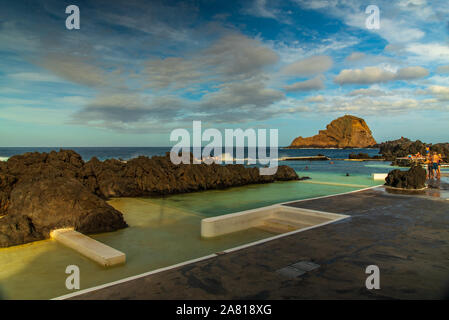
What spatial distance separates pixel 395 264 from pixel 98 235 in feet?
20.3

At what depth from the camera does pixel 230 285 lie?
3.19 metres

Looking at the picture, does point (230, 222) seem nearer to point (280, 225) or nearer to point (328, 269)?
point (280, 225)

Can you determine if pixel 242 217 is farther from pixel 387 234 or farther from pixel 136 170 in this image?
pixel 136 170

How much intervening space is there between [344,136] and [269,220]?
141m

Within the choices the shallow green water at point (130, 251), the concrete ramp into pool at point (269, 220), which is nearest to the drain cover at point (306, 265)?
the shallow green water at point (130, 251)

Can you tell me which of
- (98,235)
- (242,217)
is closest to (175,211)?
(98,235)

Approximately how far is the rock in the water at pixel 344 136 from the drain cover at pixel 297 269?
141 meters

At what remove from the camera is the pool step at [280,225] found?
7.10 metres

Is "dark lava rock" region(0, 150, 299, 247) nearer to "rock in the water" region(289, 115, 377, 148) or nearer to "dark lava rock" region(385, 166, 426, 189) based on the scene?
Result: "dark lava rock" region(385, 166, 426, 189)

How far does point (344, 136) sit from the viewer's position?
137 meters

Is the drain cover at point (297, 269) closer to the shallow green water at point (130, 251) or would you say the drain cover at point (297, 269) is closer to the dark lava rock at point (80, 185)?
the shallow green water at point (130, 251)

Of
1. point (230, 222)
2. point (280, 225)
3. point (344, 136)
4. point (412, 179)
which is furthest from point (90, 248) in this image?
point (344, 136)

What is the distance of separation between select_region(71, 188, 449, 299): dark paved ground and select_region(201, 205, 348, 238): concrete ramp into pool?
95 centimetres

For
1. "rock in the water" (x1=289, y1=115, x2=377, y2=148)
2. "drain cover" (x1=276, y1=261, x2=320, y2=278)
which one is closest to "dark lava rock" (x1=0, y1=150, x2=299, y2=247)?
"drain cover" (x1=276, y1=261, x2=320, y2=278)
